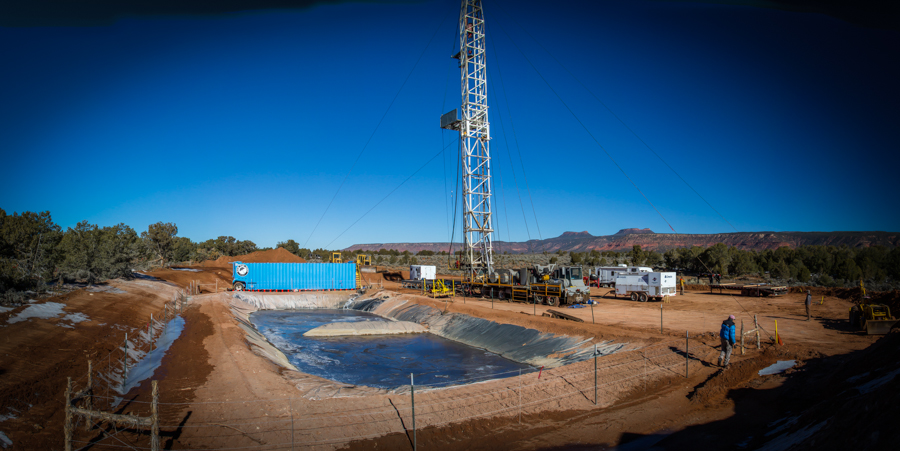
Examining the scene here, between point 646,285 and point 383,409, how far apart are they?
26927 millimetres

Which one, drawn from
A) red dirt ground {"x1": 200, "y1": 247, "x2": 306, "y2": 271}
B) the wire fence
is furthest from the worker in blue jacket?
red dirt ground {"x1": 200, "y1": 247, "x2": 306, "y2": 271}

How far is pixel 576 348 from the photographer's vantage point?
656 inches

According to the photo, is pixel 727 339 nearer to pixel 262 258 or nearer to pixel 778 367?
pixel 778 367

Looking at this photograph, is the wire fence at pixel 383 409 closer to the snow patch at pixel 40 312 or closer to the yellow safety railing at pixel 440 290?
the snow patch at pixel 40 312

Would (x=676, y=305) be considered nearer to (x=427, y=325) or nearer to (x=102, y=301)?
(x=427, y=325)

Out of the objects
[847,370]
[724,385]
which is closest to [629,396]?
[724,385]

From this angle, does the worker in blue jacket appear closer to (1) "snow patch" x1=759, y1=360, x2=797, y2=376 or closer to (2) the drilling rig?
(1) "snow patch" x1=759, y1=360, x2=797, y2=376

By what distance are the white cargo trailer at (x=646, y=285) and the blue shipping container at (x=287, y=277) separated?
2789 cm

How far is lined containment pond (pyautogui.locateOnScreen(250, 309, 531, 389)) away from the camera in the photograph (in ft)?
52.0

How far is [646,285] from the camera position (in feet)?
103

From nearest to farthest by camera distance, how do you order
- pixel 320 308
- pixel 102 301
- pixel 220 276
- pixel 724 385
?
1. pixel 724 385
2. pixel 102 301
3. pixel 320 308
4. pixel 220 276

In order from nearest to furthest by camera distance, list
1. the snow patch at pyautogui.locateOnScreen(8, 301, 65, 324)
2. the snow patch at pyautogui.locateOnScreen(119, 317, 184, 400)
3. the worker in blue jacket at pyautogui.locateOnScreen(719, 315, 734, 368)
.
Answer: the worker in blue jacket at pyautogui.locateOnScreen(719, 315, 734, 368) → the snow patch at pyautogui.locateOnScreen(119, 317, 184, 400) → the snow patch at pyautogui.locateOnScreen(8, 301, 65, 324)

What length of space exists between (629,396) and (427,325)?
57.5 feet

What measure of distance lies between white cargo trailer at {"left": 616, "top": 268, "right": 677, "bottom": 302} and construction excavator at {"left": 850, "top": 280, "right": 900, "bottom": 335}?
12.1m
